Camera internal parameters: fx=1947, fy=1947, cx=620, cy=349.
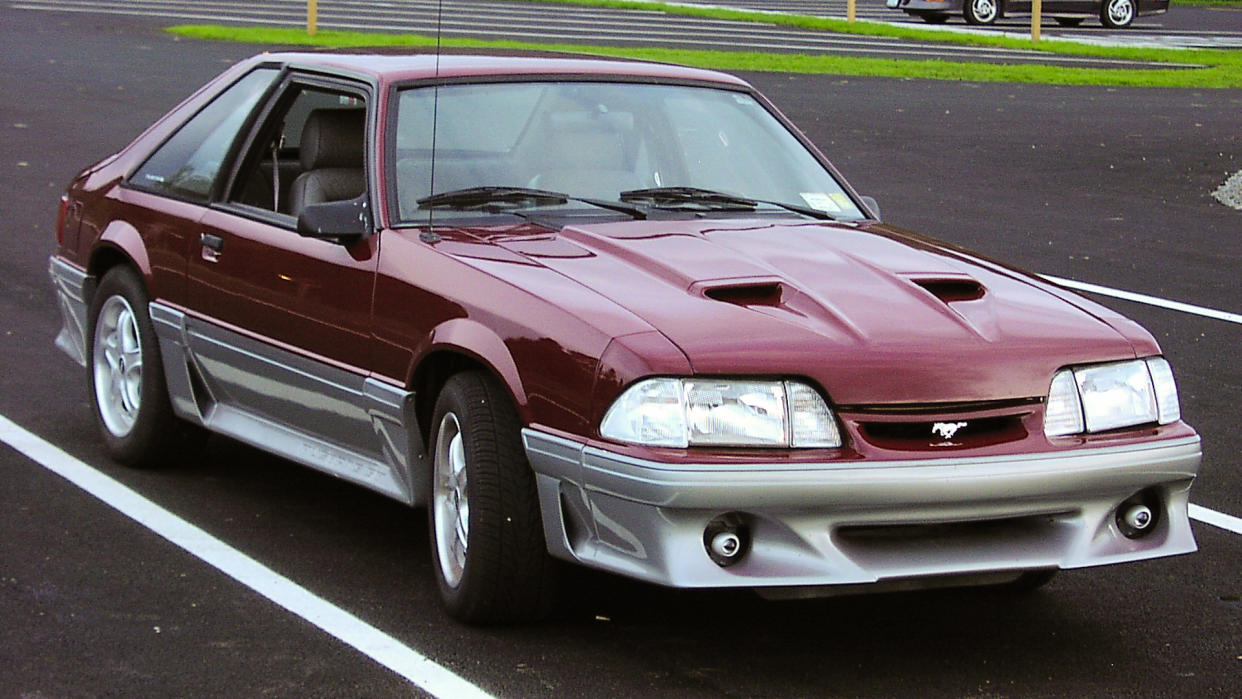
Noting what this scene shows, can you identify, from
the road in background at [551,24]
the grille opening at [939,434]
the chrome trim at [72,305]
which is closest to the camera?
the grille opening at [939,434]

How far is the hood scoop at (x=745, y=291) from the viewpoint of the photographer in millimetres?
4855

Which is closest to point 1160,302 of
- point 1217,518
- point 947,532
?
point 1217,518

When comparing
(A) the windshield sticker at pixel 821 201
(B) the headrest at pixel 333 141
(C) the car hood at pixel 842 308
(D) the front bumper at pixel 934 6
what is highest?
(D) the front bumper at pixel 934 6

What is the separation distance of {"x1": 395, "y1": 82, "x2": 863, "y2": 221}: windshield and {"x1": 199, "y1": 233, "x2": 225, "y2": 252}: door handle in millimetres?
807

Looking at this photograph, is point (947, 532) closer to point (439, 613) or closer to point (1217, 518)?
point (439, 613)

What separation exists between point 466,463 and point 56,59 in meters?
19.8

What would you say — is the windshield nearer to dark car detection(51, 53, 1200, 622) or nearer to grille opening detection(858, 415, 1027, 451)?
dark car detection(51, 53, 1200, 622)

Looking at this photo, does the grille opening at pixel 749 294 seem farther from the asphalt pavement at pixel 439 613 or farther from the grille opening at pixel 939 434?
the asphalt pavement at pixel 439 613

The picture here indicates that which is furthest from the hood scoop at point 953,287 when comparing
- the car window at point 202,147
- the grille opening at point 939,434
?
the car window at point 202,147

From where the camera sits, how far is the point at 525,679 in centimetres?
465

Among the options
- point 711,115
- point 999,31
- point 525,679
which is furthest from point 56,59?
point 525,679

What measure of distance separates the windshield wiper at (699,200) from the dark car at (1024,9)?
94.9 ft

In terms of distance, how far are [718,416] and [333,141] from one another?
97.9 inches

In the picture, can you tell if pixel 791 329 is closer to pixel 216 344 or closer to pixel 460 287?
pixel 460 287
